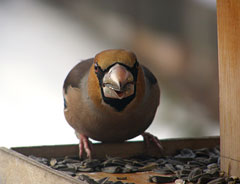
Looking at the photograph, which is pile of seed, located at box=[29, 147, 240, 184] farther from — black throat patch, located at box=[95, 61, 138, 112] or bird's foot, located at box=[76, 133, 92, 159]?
black throat patch, located at box=[95, 61, 138, 112]

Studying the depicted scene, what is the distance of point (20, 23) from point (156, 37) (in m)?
1.10

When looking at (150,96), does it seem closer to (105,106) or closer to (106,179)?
(105,106)

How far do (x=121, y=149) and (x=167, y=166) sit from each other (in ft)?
1.14

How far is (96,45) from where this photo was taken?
3.94m

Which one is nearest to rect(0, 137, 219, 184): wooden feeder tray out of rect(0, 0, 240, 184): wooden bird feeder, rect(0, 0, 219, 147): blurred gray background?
rect(0, 0, 240, 184): wooden bird feeder

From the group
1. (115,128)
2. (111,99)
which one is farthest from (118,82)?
(115,128)

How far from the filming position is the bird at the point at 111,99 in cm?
204

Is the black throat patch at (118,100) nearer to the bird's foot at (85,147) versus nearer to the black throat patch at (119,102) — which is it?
the black throat patch at (119,102)

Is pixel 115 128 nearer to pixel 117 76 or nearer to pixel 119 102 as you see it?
pixel 119 102

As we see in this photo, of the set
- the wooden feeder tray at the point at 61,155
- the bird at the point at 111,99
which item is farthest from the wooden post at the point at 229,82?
the bird at the point at 111,99

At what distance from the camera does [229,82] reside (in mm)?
1745

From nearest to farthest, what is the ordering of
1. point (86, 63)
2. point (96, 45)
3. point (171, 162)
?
point (171, 162) → point (86, 63) → point (96, 45)

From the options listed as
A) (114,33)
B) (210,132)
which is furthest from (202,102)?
(114,33)

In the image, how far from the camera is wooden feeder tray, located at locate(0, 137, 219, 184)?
5.31 ft
